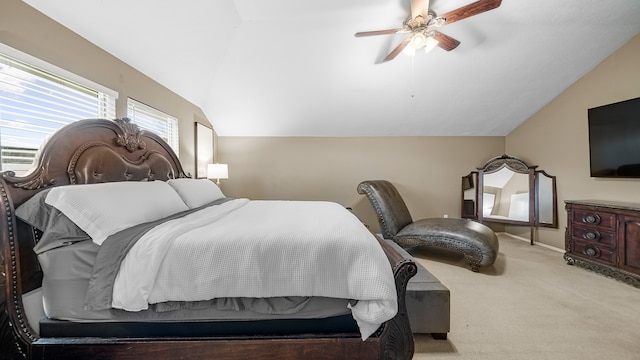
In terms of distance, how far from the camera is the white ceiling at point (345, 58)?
2260mm

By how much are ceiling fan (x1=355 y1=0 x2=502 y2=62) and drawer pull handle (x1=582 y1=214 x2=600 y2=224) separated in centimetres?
247

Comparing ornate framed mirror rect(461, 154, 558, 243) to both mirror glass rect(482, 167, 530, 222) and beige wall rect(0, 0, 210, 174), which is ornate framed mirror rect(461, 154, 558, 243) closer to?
mirror glass rect(482, 167, 530, 222)

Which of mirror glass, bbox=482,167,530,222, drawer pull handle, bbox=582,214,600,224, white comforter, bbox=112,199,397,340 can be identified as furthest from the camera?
mirror glass, bbox=482,167,530,222

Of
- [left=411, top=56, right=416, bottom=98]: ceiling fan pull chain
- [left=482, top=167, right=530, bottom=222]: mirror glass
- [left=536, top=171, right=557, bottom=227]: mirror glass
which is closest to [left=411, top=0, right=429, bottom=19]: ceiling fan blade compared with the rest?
[left=411, top=56, right=416, bottom=98]: ceiling fan pull chain

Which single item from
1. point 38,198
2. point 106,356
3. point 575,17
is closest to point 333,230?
point 106,356

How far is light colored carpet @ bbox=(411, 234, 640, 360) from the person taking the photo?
5.04ft

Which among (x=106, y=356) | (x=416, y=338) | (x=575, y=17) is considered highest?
(x=575, y=17)

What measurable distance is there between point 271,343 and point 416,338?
1.09 m

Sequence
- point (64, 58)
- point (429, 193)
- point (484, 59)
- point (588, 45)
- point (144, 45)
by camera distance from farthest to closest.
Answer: point (429, 193), point (484, 59), point (588, 45), point (144, 45), point (64, 58)

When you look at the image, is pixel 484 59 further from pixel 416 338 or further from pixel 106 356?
pixel 106 356

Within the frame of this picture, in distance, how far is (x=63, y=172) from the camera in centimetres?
155

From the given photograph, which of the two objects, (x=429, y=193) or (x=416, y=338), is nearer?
(x=416, y=338)

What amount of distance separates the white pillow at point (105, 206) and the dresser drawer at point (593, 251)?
4318 mm

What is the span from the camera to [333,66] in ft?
10.4
